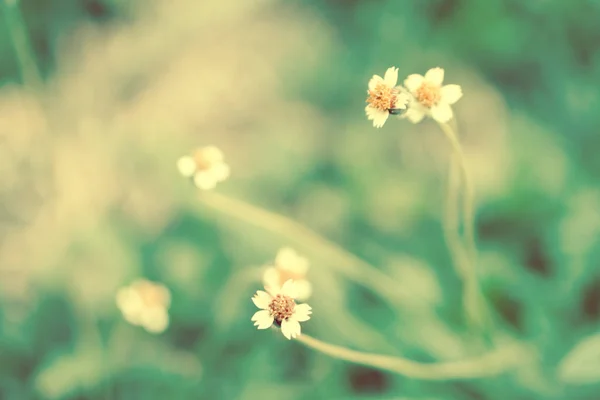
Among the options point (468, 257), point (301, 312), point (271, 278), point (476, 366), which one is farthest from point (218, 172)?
point (476, 366)

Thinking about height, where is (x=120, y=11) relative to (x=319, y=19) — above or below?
below

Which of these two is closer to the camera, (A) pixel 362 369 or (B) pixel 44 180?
(A) pixel 362 369

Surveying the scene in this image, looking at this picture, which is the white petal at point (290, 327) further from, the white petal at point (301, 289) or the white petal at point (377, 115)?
the white petal at point (377, 115)

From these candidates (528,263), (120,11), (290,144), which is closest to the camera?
(528,263)

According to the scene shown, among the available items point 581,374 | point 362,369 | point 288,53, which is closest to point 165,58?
point 288,53

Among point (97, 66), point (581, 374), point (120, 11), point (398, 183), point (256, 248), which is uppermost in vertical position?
point (120, 11)

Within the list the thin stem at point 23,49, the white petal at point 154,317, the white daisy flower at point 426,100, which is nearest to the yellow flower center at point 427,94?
the white daisy flower at point 426,100

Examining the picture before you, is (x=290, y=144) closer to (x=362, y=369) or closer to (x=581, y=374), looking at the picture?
(x=362, y=369)

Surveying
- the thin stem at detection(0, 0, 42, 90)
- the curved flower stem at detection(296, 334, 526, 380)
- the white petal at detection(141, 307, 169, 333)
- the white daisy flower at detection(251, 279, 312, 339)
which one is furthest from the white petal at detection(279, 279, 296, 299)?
the thin stem at detection(0, 0, 42, 90)
